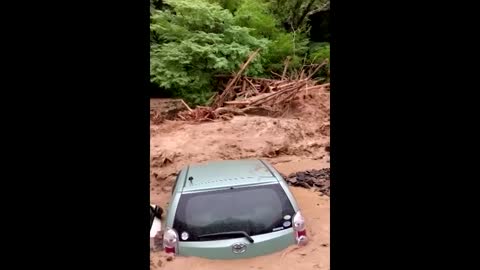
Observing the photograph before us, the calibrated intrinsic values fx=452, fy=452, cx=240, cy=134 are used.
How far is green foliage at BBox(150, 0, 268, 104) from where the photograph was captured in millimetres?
13266

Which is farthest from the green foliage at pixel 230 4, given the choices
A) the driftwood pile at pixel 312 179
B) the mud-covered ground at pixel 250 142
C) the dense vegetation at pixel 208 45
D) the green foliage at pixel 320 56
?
the driftwood pile at pixel 312 179

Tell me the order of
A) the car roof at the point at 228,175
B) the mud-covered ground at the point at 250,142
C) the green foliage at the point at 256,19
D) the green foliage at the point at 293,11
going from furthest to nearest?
the green foliage at the point at 293,11 < the green foliage at the point at 256,19 < the mud-covered ground at the point at 250,142 < the car roof at the point at 228,175

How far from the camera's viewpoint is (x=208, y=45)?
44.4 ft

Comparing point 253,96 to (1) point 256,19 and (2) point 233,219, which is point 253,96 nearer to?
(1) point 256,19

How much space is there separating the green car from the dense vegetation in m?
9.41

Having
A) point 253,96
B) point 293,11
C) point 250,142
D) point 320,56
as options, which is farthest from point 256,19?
point 250,142

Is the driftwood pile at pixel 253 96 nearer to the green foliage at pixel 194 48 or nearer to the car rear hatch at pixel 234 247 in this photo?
the green foliage at pixel 194 48

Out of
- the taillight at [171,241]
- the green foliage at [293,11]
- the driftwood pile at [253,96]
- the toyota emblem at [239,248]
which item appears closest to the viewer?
the toyota emblem at [239,248]

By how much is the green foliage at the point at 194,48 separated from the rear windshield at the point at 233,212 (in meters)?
9.48

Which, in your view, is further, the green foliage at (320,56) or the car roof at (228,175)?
the green foliage at (320,56)

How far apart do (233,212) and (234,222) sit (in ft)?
0.32

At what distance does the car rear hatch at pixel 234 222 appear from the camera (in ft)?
12.0

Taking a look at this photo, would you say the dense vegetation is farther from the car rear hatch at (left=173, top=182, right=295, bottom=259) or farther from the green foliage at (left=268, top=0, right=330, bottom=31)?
the car rear hatch at (left=173, top=182, right=295, bottom=259)
